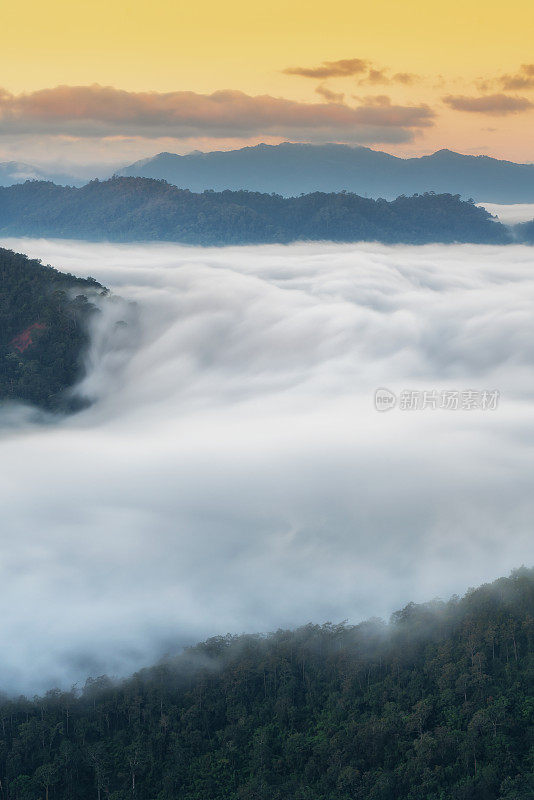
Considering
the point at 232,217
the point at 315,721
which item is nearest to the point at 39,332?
the point at 315,721

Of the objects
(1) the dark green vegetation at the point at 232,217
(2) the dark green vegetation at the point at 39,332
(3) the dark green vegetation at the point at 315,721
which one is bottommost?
(3) the dark green vegetation at the point at 315,721

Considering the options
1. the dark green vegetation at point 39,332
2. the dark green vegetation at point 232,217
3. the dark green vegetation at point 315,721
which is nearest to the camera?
the dark green vegetation at point 315,721

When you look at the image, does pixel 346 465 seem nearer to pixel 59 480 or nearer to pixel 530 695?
pixel 59 480

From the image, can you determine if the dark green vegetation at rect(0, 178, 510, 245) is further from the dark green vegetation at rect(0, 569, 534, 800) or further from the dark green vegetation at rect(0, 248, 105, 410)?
the dark green vegetation at rect(0, 569, 534, 800)

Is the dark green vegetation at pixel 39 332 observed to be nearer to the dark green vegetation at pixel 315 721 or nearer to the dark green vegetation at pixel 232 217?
the dark green vegetation at pixel 315 721

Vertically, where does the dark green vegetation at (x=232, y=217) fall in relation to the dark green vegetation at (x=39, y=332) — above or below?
above

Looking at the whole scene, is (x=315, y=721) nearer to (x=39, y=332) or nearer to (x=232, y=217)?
(x=39, y=332)

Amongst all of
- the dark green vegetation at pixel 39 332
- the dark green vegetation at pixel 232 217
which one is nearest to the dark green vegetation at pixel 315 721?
the dark green vegetation at pixel 39 332
